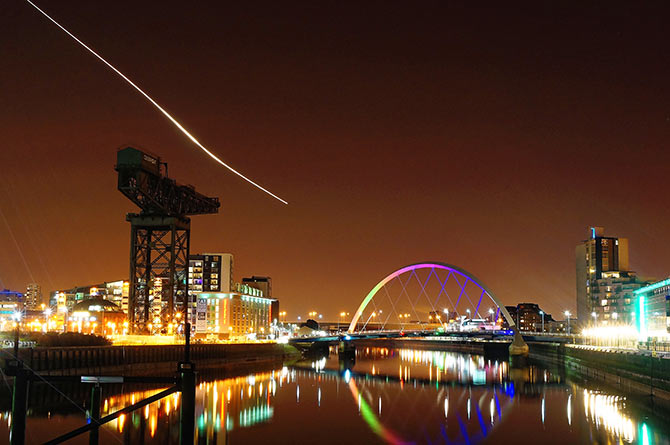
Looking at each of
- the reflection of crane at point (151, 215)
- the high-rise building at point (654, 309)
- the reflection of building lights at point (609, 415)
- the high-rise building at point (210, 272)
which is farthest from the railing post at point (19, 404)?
the high-rise building at point (210, 272)

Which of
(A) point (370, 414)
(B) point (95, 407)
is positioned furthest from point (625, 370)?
(B) point (95, 407)

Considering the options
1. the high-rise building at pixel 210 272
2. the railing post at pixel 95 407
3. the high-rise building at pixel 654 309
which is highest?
the high-rise building at pixel 210 272

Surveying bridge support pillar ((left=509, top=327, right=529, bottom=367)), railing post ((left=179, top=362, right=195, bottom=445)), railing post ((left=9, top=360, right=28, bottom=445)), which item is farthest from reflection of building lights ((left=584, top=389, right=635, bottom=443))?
bridge support pillar ((left=509, top=327, right=529, bottom=367))

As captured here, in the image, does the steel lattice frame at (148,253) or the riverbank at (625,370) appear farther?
the steel lattice frame at (148,253)

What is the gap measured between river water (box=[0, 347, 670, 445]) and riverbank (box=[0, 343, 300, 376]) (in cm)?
412

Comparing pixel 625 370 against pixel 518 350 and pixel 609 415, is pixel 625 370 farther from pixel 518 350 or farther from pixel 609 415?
pixel 518 350

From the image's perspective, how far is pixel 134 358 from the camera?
6019 centimetres

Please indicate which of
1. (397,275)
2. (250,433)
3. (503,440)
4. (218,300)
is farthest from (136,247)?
(218,300)

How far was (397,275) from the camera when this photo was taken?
11406 centimetres

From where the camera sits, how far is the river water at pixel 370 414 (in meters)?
32.4

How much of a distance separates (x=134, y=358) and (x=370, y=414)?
26.7 m

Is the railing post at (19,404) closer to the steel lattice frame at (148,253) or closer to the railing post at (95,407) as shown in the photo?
the railing post at (95,407)

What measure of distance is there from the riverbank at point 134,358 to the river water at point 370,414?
412 cm

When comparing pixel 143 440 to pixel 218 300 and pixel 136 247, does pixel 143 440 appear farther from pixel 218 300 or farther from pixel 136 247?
pixel 218 300
